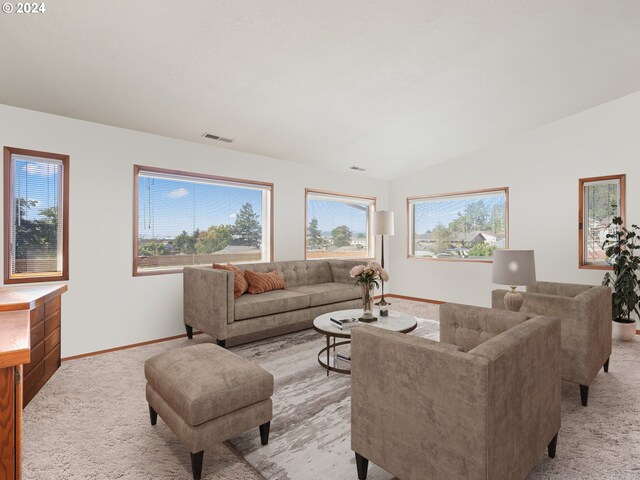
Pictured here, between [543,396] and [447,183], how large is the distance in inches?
196

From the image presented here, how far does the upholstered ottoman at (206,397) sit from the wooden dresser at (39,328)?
3.20 ft

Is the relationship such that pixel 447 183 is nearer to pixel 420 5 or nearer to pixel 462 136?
pixel 462 136

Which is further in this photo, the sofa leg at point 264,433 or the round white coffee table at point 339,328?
the round white coffee table at point 339,328

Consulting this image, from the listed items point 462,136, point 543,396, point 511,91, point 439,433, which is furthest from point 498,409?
point 462,136

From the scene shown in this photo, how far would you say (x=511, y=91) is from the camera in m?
3.83

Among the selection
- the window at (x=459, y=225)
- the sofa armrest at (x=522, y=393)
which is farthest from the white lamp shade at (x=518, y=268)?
the window at (x=459, y=225)

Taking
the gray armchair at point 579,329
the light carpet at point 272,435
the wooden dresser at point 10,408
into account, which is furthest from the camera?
the gray armchair at point 579,329

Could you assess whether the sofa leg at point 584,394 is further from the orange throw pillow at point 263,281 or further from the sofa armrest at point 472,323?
the orange throw pillow at point 263,281

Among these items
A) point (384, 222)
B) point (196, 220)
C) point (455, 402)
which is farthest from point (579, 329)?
point (196, 220)

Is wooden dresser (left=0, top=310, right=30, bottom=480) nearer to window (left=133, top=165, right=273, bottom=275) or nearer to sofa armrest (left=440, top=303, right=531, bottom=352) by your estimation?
sofa armrest (left=440, top=303, right=531, bottom=352)

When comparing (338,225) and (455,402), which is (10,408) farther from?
(338,225)

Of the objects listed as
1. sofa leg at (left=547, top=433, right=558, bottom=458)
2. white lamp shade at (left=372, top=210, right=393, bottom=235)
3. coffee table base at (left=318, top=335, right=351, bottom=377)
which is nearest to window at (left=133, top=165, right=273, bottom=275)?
white lamp shade at (left=372, top=210, right=393, bottom=235)

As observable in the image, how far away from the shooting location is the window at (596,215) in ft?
15.0

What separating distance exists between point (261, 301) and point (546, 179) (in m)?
4.32
